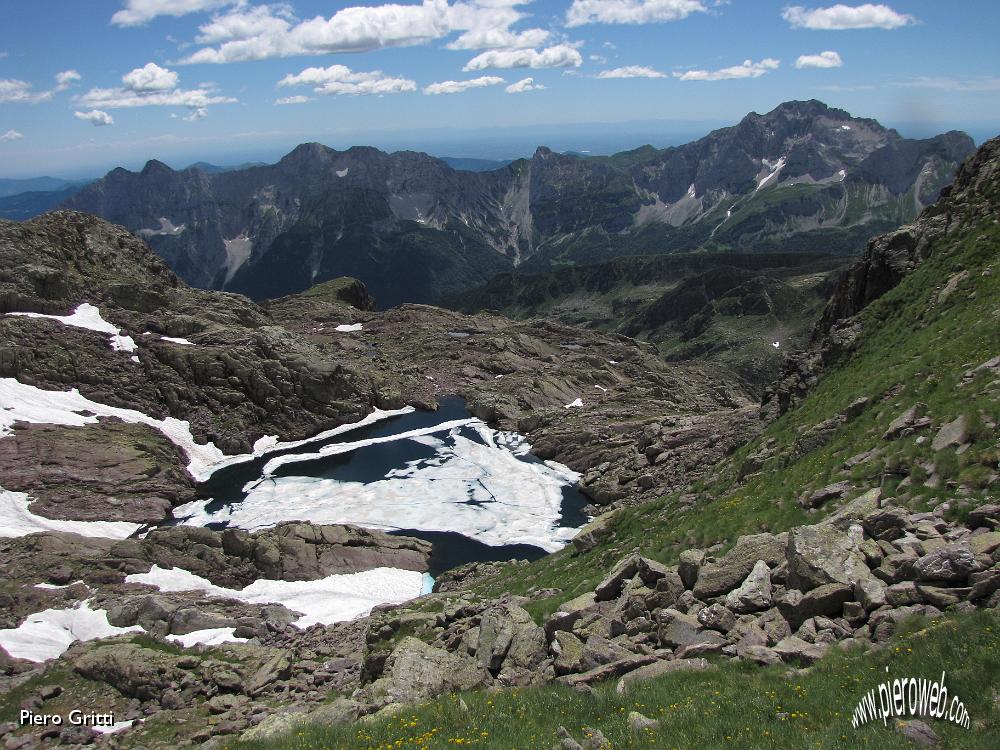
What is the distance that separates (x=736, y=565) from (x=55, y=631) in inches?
1418

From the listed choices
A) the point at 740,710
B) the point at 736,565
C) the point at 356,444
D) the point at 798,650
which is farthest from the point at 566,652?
the point at 356,444

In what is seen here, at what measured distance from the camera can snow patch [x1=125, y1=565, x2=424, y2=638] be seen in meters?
44.0

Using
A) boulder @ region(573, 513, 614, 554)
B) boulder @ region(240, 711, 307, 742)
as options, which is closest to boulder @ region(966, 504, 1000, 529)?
boulder @ region(240, 711, 307, 742)

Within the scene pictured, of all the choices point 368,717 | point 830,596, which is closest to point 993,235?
point 830,596

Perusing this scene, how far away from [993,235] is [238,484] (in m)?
71.8

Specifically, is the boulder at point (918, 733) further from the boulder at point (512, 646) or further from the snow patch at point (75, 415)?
the snow patch at point (75, 415)

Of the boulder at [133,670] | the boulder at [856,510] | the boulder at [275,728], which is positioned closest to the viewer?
the boulder at [275,728]

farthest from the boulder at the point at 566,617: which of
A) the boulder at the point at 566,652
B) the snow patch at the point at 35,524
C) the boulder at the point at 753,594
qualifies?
the snow patch at the point at 35,524

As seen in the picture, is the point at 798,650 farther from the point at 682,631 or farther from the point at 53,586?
the point at 53,586

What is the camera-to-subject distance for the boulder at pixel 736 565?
Answer: 20906 millimetres

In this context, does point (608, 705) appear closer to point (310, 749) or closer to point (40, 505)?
point (310, 749)

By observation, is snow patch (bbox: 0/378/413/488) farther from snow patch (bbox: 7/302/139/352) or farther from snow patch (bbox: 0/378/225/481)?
snow patch (bbox: 7/302/139/352)

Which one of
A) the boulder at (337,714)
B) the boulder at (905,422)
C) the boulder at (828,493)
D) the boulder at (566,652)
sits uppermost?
the boulder at (905,422)

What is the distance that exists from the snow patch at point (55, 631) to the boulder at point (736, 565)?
30700 millimetres
